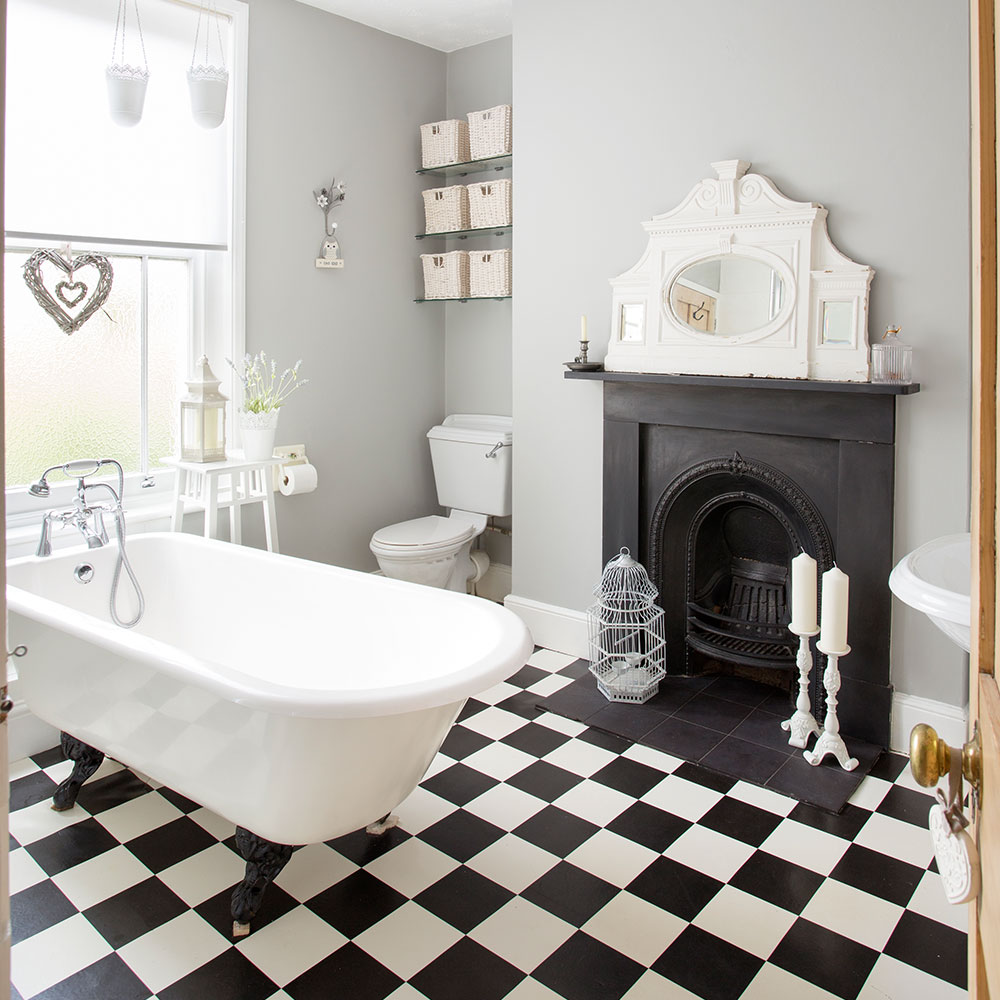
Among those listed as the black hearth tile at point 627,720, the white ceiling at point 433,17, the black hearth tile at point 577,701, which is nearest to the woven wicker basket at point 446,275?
the white ceiling at point 433,17

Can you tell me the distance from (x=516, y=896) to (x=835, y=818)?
943 millimetres

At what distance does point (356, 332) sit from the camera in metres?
4.01

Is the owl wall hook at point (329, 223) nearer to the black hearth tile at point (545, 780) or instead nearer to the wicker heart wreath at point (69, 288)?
the wicker heart wreath at point (69, 288)

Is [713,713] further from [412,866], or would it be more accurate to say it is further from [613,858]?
[412,866]

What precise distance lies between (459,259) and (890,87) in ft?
6.22

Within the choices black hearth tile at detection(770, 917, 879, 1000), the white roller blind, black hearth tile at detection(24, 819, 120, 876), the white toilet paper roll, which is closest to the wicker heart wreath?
the white roller blind

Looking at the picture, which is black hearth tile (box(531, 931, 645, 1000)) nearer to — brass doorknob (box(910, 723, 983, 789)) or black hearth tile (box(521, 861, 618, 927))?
black hearth tile (box(521, 861, 618, 927))

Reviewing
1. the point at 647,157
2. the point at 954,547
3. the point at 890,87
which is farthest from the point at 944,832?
the point at 647,157

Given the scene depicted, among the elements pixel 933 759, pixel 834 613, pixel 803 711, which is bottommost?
pixel 803 711

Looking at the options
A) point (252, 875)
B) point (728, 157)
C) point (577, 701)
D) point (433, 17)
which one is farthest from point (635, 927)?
point (433, 17)

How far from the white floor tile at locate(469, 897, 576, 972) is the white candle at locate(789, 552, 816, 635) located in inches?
46.3

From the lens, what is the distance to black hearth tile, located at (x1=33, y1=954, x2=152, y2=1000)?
1861 mm

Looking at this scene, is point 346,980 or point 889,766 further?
point 889,766

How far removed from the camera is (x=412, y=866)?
2307 mm
